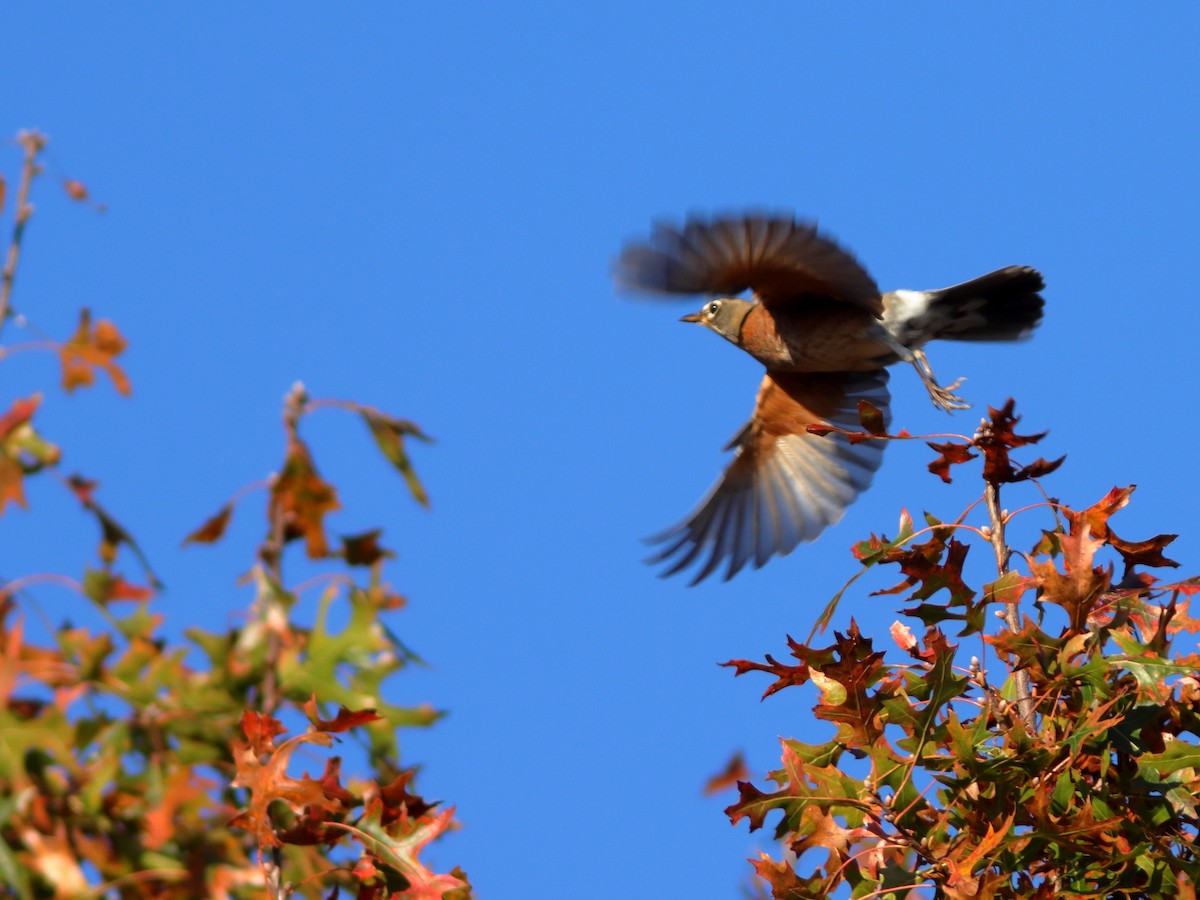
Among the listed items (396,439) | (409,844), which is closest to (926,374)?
(396,439)

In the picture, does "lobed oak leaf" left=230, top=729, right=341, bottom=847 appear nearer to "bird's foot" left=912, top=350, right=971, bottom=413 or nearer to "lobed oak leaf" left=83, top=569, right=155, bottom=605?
"lobed oak leaf" left=83, top=569, right=155, bottom=605

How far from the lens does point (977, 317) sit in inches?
242

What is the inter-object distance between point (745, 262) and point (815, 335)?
0.58m

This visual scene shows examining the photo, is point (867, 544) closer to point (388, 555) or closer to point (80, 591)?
point (388, 555)

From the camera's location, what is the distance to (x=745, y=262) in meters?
5.44

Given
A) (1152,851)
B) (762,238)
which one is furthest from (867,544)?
(762,238)

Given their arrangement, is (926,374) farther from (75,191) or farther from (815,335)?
(75,191)

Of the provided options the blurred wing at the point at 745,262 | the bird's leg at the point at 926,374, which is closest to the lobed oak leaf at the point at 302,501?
the blurred wing at the point at 745,262

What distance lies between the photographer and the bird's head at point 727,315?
6137 millimetres

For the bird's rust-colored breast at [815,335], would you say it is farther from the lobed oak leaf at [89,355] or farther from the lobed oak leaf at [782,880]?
the lobed oak leaf at [782,880]

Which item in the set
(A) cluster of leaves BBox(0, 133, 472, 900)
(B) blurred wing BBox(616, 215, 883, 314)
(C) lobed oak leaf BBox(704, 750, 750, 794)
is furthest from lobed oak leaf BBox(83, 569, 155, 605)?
(B) blurred wing BBox(616, 215, 883, 314)

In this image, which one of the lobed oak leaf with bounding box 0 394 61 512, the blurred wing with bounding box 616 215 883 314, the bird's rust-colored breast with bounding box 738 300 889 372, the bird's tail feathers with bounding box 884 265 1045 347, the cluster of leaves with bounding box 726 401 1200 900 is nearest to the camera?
the cluster of leaves with bounding box 726 401 1200 900

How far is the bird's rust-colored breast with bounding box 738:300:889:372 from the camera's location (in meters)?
5.83

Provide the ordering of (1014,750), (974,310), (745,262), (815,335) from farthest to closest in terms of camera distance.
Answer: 1. (974,310)
2. (815,335)
3. (745,262)
4. (1014,750)
